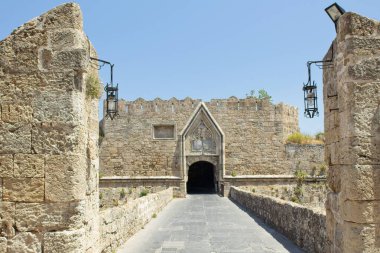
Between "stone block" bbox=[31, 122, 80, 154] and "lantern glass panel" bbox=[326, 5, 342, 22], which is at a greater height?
"lantern glass panel" bbox=[326, 5, 342, 22]

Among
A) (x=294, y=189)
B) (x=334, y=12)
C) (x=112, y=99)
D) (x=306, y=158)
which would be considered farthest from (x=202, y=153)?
(x=334, y=12)

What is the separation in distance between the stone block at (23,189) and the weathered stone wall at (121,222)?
1.97m

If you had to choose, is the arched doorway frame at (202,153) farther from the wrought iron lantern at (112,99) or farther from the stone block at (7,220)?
the stone block at (7,220)

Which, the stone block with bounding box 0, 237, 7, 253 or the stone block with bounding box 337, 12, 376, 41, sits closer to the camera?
the stone block with bounding box 0, 237, 7, 253

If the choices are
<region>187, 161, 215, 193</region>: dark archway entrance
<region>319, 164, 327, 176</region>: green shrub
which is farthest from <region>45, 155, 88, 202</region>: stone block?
<region>187, 161, 215, 193</region>: dark archway entrance

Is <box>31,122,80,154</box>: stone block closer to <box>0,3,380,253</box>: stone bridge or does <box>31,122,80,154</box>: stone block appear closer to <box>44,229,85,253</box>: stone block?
<box>0,3,380,253</box>: stone bridge

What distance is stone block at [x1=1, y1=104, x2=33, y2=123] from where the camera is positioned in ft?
14.5

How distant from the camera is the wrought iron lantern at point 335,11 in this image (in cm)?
495

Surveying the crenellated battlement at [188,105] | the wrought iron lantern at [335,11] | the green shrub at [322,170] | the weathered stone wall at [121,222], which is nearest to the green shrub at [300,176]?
the green shrub at [322,170]

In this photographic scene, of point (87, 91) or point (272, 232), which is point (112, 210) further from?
point (272, 232)

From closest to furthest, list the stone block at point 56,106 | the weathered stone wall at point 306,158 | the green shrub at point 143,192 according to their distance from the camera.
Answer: the stone block at point 56,106, the green shrub at point 143,192, the weathered stone wall at point 306,158

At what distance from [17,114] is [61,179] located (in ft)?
2.82

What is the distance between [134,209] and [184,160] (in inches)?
569

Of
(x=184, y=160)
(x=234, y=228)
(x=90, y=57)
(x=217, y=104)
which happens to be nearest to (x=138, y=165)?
(x=184, y=160)
